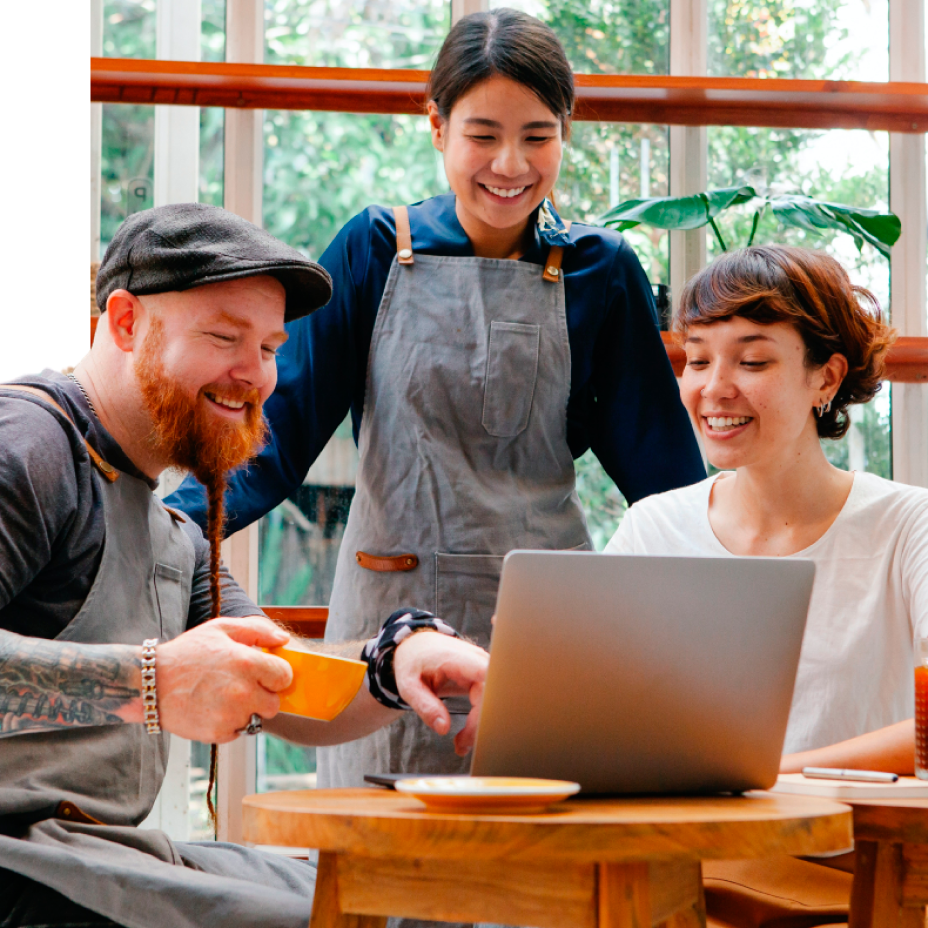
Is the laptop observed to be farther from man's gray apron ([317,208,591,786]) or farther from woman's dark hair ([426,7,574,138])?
woman's dark hair ([426,7,574,138])

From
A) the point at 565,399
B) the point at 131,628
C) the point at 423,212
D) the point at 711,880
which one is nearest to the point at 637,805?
the point at 711,880

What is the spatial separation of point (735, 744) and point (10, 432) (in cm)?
80

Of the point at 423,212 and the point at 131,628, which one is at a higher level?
the point at 423,212

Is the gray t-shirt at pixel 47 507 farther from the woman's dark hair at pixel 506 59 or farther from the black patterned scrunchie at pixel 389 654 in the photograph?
the woman's dark hair at pixel 506 59

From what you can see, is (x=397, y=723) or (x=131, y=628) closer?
(x=131, y=628)

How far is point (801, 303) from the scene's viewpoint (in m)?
1.94

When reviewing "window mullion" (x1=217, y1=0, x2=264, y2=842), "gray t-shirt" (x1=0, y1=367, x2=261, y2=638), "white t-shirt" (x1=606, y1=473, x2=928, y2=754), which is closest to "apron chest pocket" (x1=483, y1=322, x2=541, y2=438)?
"white t-shirt" (x1=606, y1=473, x2=928, y2=754)

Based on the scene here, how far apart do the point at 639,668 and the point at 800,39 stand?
2.82m

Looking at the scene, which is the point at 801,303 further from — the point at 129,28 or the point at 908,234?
the point at 129,28

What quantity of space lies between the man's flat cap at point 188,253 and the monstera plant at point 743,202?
152 cm

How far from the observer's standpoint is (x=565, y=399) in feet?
6.72

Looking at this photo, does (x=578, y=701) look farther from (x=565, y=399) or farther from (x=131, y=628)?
(x=565, y=399)

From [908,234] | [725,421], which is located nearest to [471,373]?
[725,421]

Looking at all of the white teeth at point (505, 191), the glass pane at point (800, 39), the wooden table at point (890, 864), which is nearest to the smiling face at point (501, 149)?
the white teeth at point (505, 191)
